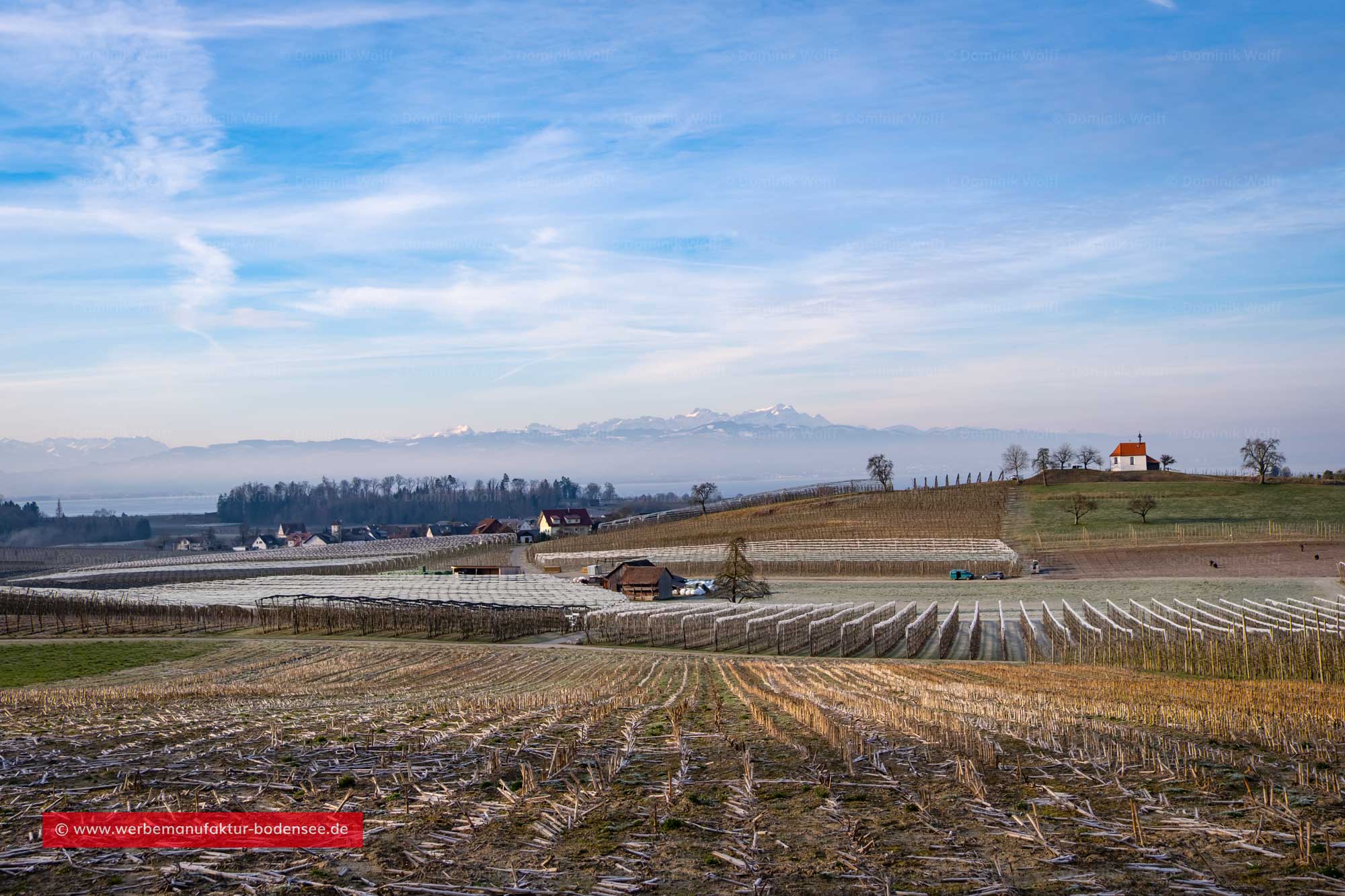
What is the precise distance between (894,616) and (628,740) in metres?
31.9

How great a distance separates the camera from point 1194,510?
270ft

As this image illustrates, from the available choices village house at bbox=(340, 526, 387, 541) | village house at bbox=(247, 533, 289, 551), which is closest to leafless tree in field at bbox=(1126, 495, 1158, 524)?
village house at bbox=(340, 526, 387, 541)

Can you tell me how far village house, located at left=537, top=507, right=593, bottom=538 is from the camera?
127 metres

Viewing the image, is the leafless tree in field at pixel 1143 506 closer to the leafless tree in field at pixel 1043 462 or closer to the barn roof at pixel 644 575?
the leafless tree in field at pixel 1043 462

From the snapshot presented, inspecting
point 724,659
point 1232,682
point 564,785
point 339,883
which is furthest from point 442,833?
point 724,659

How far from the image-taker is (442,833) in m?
8.09

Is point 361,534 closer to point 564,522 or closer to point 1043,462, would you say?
point 564,522

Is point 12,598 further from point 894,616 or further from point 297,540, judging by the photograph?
point 297,540

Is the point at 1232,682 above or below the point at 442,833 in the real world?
below

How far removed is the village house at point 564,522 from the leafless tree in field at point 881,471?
39.1m

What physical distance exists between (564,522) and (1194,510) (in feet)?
264

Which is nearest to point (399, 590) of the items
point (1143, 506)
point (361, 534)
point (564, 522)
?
point (1143, 506)

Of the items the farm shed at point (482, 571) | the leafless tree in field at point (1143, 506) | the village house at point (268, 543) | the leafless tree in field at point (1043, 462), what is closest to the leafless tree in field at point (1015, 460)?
the leafless tree in field at point (1043, 462)

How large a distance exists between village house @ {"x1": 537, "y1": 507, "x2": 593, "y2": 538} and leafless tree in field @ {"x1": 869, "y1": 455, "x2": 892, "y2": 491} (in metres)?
39.1
